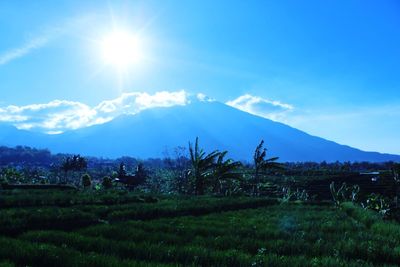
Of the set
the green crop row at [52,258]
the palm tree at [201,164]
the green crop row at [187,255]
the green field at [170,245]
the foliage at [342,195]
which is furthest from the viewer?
the palm tree at [201,164]

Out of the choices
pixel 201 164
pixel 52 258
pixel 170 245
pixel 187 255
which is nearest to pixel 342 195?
pixel 201 164

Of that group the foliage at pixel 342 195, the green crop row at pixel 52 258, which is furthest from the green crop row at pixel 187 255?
the foliage at pixel 342 195

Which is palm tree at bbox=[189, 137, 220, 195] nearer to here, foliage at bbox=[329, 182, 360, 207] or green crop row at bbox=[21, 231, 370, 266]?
foliage at bbox=[329, 182, 360, 207]

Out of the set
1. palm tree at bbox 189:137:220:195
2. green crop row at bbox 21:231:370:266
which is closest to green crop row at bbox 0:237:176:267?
green crop row at bbox 21:231:370:266

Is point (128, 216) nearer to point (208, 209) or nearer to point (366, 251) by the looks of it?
point (208, 209)

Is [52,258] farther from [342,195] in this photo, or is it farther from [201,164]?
[342,195]

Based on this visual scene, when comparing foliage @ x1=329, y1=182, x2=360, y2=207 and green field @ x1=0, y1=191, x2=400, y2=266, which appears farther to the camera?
Answer: foliage @ x1=329, y1=182, x2=360, y2=207

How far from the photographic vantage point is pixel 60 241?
10211 mm

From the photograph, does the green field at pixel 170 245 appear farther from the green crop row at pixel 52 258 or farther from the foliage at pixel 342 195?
the foliage at pixel 342 195

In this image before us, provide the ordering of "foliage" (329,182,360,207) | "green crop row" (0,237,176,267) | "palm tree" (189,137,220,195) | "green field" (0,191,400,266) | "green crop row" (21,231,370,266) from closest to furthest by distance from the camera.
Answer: "green crop row" (0,237,176,267), "green field" (0,191,400,266), "green crop row" (21,231,370,266), "foliage" (329,182,360,207), "palm tree" (189,137,220,195)

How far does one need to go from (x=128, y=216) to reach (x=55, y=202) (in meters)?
6.71

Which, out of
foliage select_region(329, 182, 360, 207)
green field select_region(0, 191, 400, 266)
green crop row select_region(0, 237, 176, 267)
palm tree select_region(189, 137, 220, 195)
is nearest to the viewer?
green crop row select_region(0, 237, 176, 267)

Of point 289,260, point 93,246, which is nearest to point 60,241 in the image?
point 93,246

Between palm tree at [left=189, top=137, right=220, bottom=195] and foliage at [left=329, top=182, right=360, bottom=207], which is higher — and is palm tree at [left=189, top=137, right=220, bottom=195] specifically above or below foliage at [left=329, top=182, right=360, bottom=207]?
above
